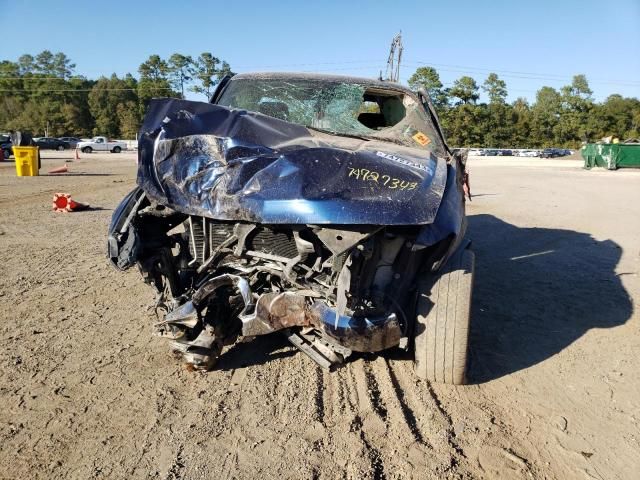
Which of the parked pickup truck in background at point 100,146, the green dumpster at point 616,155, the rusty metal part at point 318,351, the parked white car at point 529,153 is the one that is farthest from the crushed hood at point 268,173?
the parked white car at point 529,153

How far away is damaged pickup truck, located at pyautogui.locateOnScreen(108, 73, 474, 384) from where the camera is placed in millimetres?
2549

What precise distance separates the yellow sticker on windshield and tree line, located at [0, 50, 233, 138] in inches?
2799

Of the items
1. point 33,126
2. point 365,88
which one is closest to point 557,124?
point 33,126

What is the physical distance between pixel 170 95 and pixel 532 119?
6010cm

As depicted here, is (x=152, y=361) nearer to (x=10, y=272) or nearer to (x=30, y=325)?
(x=30, y=325)

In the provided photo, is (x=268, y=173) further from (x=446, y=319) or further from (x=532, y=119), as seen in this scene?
(x=532, y=119)

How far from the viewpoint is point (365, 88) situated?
4.43 metres

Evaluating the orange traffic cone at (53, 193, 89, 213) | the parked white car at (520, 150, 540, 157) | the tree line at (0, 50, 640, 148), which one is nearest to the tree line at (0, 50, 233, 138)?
the tree line at (0, 50, 640, 148)

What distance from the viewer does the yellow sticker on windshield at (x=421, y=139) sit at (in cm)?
405

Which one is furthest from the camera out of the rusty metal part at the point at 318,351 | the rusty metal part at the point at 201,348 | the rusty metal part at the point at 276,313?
the rusty metal part at the point at 318,351

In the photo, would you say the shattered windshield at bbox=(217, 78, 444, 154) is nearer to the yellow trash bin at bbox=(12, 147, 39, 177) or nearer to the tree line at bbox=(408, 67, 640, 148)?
the yellow trash bin at bbox=(12, 147, 39, 177)

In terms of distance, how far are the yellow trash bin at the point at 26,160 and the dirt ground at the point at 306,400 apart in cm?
1527

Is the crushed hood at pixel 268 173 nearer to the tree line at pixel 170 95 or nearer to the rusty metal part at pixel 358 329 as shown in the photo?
the rusty metal part at pixel 358 329

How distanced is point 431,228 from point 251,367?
157 centimetres
